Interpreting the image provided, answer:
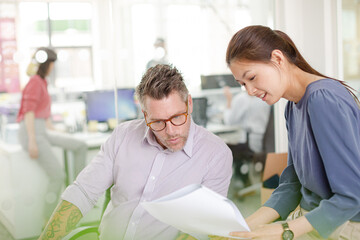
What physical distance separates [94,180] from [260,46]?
89 centimetres

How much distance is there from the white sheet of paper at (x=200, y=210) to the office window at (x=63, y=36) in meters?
2.65

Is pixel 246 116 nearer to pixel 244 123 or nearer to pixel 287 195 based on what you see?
pixel 244 123

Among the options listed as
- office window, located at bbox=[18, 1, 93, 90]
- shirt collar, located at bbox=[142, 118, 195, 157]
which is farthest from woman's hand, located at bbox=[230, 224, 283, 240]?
office window, located at bbox=[18, 1, 93, 90]

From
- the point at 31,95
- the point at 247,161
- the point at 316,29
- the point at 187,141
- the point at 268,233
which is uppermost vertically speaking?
the point at 316,29

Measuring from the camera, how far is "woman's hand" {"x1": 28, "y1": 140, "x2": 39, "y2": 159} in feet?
11.2

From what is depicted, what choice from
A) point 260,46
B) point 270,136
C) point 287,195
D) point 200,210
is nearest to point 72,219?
point 200,210

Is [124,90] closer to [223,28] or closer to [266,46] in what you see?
[223,28]

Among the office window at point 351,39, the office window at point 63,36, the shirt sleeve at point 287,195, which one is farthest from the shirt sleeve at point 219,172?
the office window at point 63,36

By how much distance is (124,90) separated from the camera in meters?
3.73

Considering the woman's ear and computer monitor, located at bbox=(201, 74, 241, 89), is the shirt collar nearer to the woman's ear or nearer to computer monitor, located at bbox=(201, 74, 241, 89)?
the woman's ear

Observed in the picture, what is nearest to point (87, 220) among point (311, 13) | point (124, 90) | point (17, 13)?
point (124, 90)

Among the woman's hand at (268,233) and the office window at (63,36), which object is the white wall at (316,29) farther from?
the woman's hand at (268,233)

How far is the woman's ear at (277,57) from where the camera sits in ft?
4.27

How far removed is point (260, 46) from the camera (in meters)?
1.29
